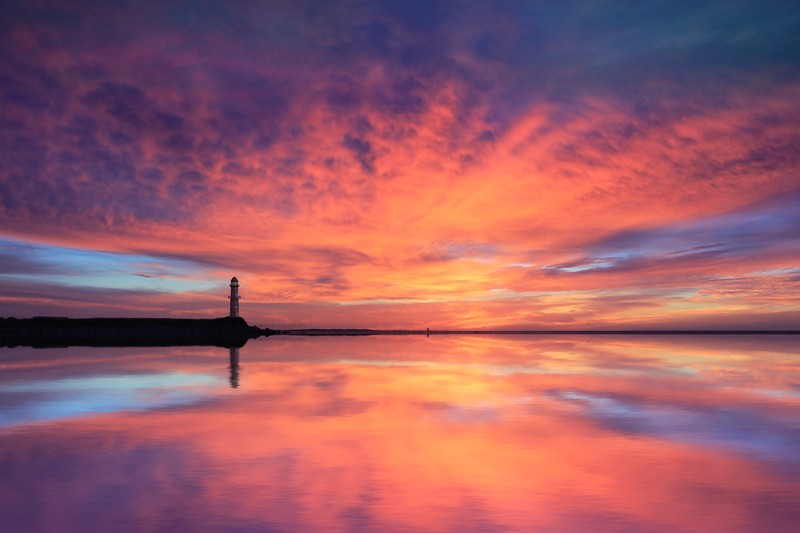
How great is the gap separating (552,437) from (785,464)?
4.99 meters

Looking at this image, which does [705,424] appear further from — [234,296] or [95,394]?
[234,296]

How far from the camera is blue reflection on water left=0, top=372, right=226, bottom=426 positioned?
1905 centimetres

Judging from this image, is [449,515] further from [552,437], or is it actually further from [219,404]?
[219,404]

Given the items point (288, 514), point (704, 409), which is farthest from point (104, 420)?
point (704, 409)

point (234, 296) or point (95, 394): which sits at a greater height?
point (234, 296)

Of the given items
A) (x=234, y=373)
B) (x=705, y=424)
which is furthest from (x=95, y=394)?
(x=705, y=424)

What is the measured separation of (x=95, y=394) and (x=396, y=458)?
608 inches

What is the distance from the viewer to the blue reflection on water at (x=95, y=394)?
1905 centimetres

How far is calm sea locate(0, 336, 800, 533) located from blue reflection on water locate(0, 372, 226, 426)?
15 centimetres

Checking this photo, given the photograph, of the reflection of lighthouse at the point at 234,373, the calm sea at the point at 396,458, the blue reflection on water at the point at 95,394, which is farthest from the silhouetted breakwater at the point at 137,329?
the calm sea at the point at 396,458

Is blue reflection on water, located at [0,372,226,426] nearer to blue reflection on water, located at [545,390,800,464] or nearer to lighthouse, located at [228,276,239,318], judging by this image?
blue reflection on water, located at [545,390,800,464]

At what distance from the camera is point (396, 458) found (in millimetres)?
13094

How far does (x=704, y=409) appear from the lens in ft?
65.7

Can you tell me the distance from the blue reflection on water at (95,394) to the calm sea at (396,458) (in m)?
0.15
